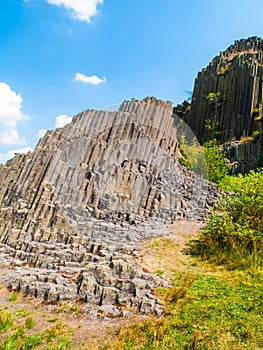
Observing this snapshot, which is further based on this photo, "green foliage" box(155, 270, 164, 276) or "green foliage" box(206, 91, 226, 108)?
"green foliage" box(206, 91, 226, 108)

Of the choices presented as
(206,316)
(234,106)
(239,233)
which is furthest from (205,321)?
(234,106)

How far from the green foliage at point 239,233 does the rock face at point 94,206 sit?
323 centimetres

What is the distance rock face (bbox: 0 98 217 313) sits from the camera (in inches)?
361

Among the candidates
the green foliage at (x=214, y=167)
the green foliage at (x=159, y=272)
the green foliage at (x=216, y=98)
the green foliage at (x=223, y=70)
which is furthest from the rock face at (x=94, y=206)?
the green foliage at (x=223, y=70)

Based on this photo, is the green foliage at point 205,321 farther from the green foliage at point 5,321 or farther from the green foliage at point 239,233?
the green foliage at point 5,321

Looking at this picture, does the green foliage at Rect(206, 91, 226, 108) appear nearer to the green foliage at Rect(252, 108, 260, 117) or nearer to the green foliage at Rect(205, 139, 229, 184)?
the green foliage at Rect(252, 108, 260, 117)

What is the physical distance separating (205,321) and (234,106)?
154 ft

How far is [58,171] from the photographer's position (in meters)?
17.9

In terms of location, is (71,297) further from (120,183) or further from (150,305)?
(120,183)

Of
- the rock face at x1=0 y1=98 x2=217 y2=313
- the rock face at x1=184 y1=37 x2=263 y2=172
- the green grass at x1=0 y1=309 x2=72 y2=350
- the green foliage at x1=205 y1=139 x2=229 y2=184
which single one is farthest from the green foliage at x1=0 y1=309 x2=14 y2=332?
the rock face at x1=184 y1=37 x2=263 y2=172

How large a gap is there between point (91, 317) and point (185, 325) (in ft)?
7.97

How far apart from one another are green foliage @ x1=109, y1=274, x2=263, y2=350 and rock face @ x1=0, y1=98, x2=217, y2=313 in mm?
728

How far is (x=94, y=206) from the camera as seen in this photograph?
16984mm

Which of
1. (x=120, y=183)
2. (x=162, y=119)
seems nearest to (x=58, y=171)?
(x=120, y=183)
